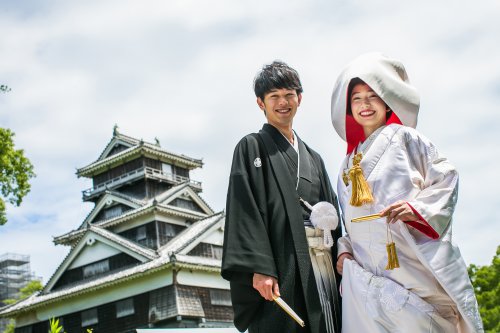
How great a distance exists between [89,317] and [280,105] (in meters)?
21.8

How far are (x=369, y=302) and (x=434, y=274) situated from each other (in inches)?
13.2

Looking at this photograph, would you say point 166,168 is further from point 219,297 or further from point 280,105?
point 280,105

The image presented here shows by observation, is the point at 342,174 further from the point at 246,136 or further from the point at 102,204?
the point at 102,204

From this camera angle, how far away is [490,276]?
19.0m

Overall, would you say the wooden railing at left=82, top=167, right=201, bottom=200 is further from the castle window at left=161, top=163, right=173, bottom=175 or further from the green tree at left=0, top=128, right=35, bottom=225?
the green tree at left=0, top=128, right=35, bottom=225

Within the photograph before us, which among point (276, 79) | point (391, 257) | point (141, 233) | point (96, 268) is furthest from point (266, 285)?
point (96, 268)

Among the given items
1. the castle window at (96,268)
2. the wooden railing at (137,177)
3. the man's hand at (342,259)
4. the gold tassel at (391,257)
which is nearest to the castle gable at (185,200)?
the wooden railing at (137,177)

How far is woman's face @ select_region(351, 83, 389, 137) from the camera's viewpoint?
2982 mm

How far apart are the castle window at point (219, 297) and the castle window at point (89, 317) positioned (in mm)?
4915

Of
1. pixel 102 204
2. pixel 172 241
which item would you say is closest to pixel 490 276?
pixel 172 241

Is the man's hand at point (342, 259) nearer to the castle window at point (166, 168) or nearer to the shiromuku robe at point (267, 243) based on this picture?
the shiromuku robe at point (267, 243)

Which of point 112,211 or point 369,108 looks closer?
point 369,108

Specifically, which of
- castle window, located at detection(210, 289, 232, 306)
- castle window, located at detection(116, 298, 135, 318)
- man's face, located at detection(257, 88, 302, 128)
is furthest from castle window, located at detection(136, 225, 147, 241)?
man's face, located at detection(257, 88, 302, 128)

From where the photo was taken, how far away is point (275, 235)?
2.90 m
